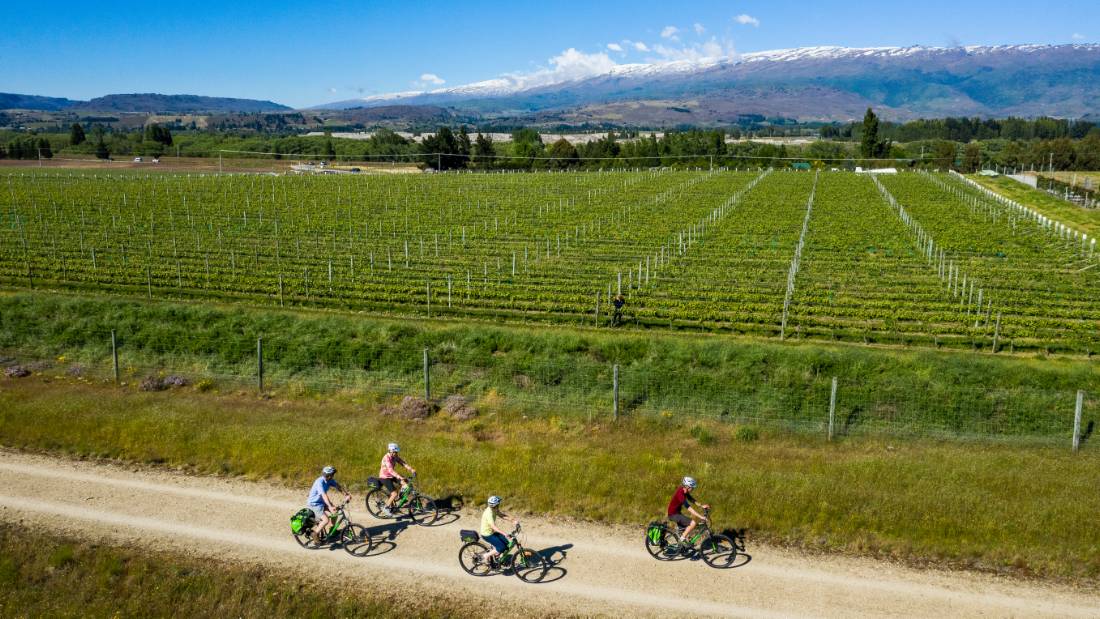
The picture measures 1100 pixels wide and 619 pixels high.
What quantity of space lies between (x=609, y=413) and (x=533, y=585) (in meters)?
8.51

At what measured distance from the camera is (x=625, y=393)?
21734 mm

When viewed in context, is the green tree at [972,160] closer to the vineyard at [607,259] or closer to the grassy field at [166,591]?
the vineyard at [607,259]

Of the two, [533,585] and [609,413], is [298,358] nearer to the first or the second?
[609,413]

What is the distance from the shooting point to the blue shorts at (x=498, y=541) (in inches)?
494

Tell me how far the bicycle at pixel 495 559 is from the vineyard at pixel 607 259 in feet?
58.4

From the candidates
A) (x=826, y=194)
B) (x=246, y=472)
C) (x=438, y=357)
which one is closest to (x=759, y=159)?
(x=826, y=194)

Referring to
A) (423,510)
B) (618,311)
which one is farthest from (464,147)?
(423,510)

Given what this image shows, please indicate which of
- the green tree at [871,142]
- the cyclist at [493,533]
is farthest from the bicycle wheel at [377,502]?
the green tree at [871,142]

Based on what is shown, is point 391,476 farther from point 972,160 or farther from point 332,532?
point 972,160

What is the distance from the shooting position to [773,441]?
19.2 metres

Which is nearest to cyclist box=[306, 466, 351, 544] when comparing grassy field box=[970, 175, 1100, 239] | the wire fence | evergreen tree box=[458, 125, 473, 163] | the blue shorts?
the blue shorts

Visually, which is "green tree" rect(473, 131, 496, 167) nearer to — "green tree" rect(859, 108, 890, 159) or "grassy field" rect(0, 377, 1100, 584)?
"green tree" rect(859, 108, 890, 159)

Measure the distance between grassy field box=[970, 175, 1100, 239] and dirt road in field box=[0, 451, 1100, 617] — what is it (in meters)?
49.2

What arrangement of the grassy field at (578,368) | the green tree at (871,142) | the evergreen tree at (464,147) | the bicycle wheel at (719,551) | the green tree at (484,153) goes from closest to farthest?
the bicycle wheel at (719,551) → the grassy field at (578,368) → the green tree at (871,142) → the green tree at (484,153) → the evergreen tree at (464,147)
